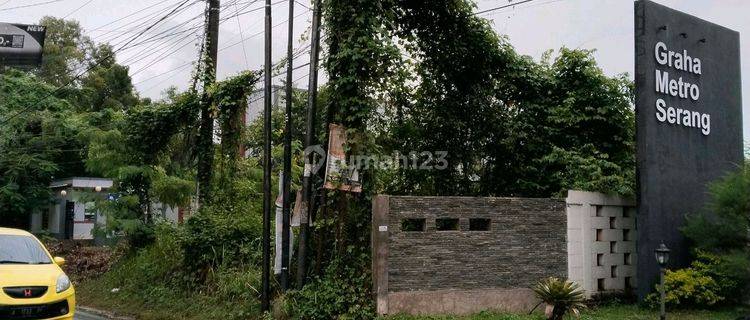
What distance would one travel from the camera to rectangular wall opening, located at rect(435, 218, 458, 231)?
11.9 meters

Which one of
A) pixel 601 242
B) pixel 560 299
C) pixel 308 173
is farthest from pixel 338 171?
pixel 601 242

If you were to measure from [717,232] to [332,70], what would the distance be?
24.3ft

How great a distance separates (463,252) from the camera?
38.5 ft

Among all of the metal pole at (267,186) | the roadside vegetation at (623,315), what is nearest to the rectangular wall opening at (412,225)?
the roadside vegetation at (623,315)

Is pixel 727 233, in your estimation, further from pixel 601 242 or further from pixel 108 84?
pixel 108 84

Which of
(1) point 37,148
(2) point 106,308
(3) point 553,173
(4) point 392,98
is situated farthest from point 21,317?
(1) point 37,148

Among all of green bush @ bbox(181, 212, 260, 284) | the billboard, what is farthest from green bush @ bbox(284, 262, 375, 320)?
the billboard

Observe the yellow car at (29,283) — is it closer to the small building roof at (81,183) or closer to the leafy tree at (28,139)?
the leafy tree at (28,139)

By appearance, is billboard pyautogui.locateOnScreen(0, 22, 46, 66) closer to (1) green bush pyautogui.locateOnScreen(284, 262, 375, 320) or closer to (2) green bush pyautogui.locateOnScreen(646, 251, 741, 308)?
(1) green bush pyautogui.locateOnScreen(284, 262, 375, 320)

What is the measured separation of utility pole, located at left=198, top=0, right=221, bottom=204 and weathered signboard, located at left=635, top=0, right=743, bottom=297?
10039 millimetres

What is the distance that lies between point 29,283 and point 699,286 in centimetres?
1134

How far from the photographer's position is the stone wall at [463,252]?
36.8 ft

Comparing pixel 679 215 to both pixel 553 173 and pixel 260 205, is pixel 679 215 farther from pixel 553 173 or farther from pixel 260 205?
pixel 260 205

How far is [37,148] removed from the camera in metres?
31.2
